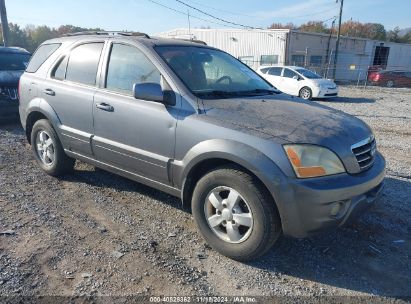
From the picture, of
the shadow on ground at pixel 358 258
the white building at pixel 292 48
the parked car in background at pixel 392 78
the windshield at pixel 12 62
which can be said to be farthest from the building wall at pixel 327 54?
the shadow on ground at pixel 358 258

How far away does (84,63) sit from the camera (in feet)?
14.0

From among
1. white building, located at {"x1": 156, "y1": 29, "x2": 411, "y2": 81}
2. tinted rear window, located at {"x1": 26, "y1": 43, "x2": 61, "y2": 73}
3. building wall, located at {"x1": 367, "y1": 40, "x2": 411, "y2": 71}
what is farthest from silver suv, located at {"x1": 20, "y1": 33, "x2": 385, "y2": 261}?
building wall, located at {"x1": 367, "y1": 40, "x2": 411, "y2": 71}

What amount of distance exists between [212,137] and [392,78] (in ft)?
90.6

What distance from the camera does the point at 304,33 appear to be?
93.1 ft

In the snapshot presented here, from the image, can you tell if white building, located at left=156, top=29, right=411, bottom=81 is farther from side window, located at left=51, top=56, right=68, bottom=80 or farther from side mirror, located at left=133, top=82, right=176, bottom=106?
side mirror, located at left=133, top=82, right=176, bottom=106

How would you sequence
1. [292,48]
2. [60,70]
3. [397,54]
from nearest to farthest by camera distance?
1. [60,70]
2. [292,48]
3. [397,54]

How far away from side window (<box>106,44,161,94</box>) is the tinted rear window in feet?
4.28

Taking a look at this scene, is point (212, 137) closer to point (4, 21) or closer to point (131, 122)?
point (131, 122)

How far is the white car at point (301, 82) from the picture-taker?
1580 centimetres

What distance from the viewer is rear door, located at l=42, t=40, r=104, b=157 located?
4.11 m

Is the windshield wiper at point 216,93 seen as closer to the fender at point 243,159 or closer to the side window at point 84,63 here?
the fender at point 243,159

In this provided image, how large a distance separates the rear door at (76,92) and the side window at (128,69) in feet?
0.84

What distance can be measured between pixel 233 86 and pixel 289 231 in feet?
5.75

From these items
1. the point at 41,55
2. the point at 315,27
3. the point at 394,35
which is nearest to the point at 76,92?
the point at 41,55
